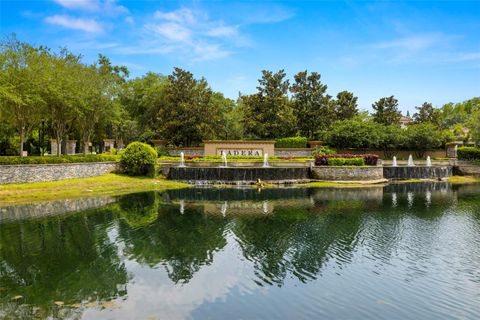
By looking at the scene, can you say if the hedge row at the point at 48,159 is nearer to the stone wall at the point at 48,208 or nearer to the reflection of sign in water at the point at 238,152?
the stone wall at the point at 48,208

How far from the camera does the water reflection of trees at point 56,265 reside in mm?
11305

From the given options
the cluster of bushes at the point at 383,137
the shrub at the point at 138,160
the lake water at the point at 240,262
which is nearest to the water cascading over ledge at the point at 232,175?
the shrub at the point at 138,160

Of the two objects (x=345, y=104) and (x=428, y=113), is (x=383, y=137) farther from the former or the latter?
(x=428, y=113)

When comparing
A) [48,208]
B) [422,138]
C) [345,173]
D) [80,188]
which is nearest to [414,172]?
[345,173]

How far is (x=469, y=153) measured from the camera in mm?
53156

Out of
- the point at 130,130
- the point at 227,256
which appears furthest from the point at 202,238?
the point at 130,130

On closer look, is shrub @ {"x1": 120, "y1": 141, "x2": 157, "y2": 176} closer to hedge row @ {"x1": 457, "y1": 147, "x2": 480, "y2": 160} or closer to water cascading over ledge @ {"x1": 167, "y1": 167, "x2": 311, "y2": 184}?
water cascading over ledge @ {"x1": 167, "y1": 167, "x2": 311, "y2": 184}

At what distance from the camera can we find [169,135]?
54.2 metres

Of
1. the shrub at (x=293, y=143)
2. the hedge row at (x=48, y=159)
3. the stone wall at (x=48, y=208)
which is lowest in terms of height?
the stone wall at (x=48, y=208)

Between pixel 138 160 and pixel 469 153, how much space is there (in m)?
42.8

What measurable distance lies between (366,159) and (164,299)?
35057 mm

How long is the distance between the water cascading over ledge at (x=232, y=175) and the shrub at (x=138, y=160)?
2715 mm

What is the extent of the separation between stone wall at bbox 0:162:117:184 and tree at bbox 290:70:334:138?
31181mm

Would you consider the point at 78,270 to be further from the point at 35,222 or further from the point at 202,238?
the point at 35,222
